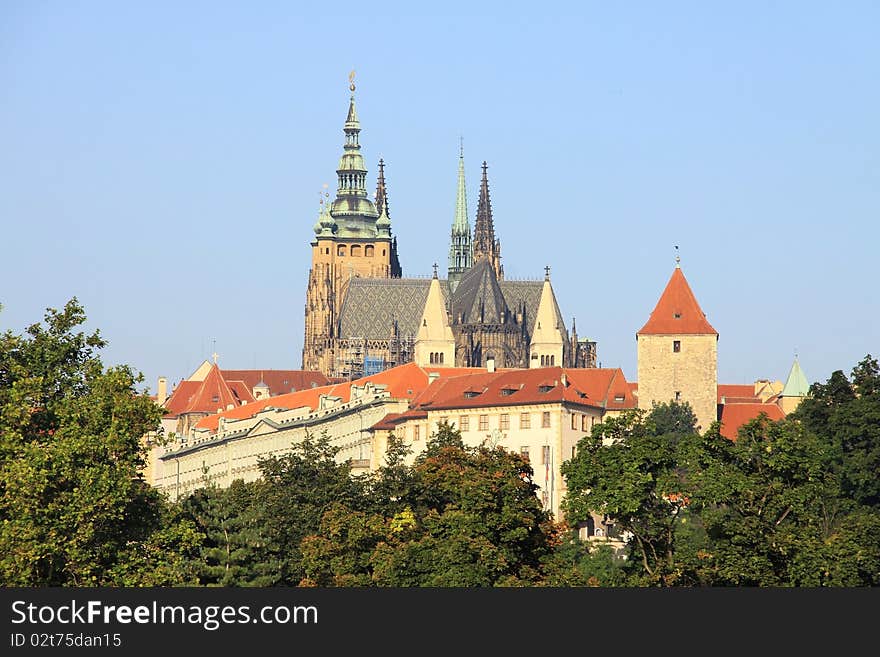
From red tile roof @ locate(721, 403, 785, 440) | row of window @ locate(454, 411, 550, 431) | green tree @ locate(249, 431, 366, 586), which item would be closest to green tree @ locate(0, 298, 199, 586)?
green tree @ locate(249, 431, 366, 586)

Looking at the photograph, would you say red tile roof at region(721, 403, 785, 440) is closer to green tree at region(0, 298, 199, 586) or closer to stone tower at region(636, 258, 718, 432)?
stone tower at region(636, 258, 718, 432)

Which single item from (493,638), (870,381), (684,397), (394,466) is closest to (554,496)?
(684,397)

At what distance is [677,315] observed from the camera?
18500cm

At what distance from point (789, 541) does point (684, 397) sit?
100 metres

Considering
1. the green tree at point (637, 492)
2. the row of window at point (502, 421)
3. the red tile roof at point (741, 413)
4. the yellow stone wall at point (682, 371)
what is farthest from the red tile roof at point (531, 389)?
the green tree at point (637, 492)

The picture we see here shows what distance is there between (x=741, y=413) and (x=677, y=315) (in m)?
8.27

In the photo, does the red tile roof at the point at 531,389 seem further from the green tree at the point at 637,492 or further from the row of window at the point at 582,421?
the green tree at the point at 637,492

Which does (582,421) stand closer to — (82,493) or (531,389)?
(531,389)

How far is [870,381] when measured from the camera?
132 m

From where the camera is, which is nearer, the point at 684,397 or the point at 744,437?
the point at 744,437

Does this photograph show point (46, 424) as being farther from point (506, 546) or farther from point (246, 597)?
point (246, 597)

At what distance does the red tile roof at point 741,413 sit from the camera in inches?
7018

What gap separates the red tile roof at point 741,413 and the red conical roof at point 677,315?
5913 millimetres

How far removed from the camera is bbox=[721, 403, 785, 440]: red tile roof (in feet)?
585
